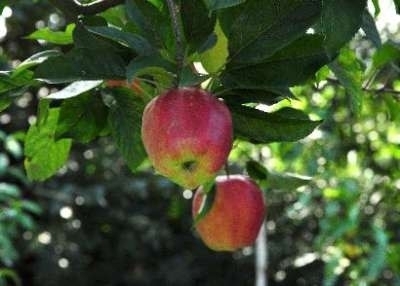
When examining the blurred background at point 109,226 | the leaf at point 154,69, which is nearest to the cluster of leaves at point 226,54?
the leaf at point 154,69

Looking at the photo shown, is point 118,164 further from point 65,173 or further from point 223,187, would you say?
point 223,187

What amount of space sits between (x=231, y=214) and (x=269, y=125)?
0.25m

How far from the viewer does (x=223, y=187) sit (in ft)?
3.80

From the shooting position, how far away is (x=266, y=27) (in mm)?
847

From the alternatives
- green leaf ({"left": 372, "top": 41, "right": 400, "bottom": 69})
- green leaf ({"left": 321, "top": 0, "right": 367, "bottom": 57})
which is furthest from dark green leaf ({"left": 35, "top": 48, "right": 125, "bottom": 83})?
green leaf ({"left": 372, "top": 41, "right": 400, "bottom": 69})

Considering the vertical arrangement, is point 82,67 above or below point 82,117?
above

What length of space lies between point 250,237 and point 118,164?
3.28 meters

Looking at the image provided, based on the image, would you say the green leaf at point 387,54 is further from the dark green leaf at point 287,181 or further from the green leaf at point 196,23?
the green leaf at point 196,23

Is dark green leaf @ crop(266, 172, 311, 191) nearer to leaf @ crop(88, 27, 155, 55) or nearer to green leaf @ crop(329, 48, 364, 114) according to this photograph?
green leaf @ crop(329, 48, 364, 114)

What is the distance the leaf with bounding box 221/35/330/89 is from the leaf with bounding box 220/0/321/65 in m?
0.01

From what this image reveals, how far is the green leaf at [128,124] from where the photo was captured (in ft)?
3.28

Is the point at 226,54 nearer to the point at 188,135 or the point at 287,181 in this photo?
the point at 188,135

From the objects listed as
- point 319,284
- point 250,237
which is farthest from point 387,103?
point 319,284

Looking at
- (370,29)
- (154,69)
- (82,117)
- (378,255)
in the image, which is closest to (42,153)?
(82,117)
